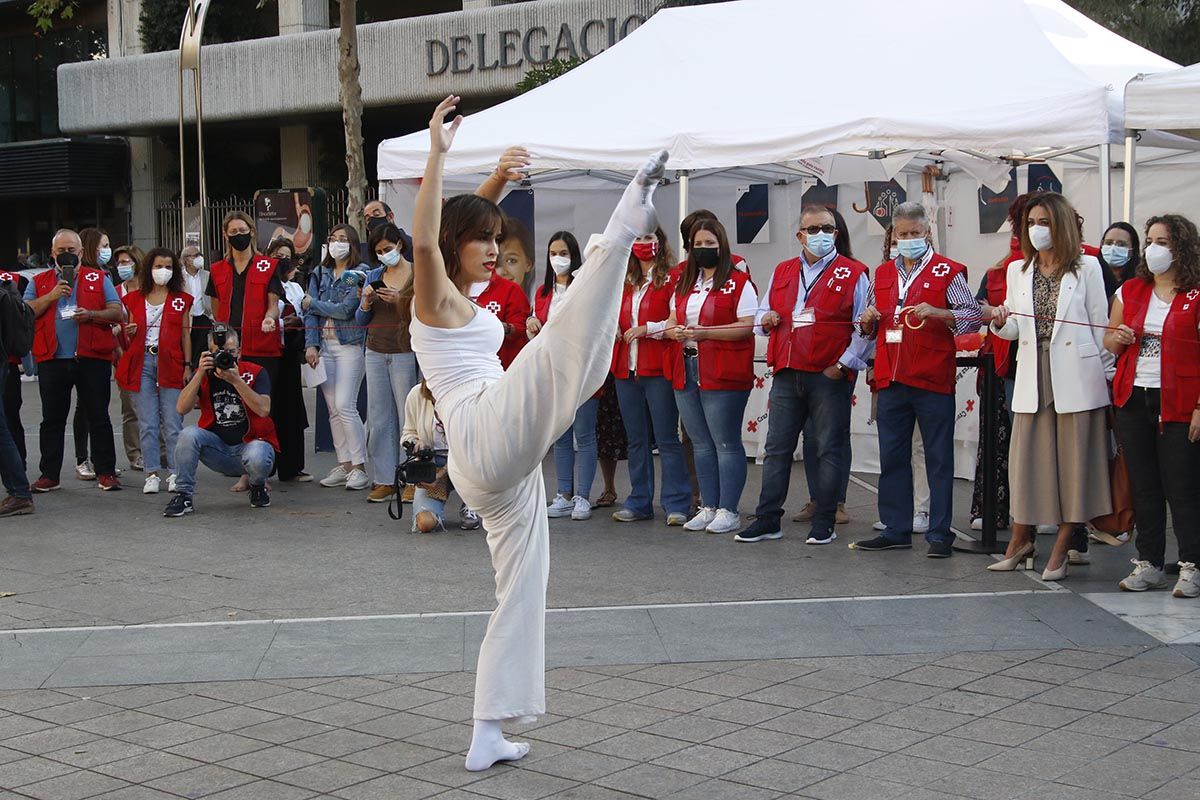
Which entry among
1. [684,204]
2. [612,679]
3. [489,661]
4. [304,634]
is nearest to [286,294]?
[684,204]

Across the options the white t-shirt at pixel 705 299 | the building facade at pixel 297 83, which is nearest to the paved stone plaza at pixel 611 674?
the white t-shirt at pixel 705 299

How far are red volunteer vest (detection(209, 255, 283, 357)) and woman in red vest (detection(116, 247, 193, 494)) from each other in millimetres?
301

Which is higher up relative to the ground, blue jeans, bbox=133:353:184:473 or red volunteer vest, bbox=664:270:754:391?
red volunteer vest, bbox=664:270:754:391

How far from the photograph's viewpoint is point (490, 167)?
1091 centimetres

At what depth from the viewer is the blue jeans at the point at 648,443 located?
9781 mm

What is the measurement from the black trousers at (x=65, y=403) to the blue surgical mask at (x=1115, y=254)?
7784 mm

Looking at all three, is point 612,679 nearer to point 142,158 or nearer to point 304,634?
point 304,634

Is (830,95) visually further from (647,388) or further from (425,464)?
(425,464)

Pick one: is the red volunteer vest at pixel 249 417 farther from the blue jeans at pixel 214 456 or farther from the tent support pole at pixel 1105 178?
the tent support pole at pixel 1105 178

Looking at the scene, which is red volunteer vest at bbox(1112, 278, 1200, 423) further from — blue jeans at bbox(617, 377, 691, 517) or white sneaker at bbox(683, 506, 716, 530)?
blue jeans at bbox(617, 377, 691, 517)

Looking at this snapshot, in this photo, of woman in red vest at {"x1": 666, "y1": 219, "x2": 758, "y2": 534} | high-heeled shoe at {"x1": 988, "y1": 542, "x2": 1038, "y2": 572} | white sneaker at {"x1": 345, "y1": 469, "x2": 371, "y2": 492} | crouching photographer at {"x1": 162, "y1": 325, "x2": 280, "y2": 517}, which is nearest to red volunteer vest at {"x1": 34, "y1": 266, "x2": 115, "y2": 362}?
crouching photographer at {"x1": 162, "y1": 325, "x2": 280, "y2": 517}

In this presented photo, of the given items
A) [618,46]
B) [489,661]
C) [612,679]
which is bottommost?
[612,679]

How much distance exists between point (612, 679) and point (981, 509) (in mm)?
3747

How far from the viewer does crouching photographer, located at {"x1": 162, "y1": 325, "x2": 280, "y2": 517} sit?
10227 millimetres
